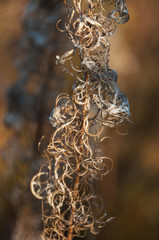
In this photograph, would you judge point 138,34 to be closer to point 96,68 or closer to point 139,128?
point 139,128

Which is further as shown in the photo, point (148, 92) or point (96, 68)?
point (148, 92)

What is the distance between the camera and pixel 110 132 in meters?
0.74

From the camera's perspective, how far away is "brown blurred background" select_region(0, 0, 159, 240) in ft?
2.32

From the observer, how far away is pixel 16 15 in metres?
0.73

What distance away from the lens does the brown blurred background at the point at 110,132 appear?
71cm

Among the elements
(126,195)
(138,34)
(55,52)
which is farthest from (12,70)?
(126,195)

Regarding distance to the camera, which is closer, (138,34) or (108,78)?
(108,78)

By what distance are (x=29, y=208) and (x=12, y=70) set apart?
386mm

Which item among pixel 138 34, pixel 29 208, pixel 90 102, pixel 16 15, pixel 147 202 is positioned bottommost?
pixel 147 202

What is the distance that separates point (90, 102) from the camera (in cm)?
42

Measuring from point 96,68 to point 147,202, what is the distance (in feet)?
1.68

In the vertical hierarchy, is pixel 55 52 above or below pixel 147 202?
above

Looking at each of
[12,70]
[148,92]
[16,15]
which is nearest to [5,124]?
[12,70]

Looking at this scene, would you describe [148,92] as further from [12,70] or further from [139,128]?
[12,70]
